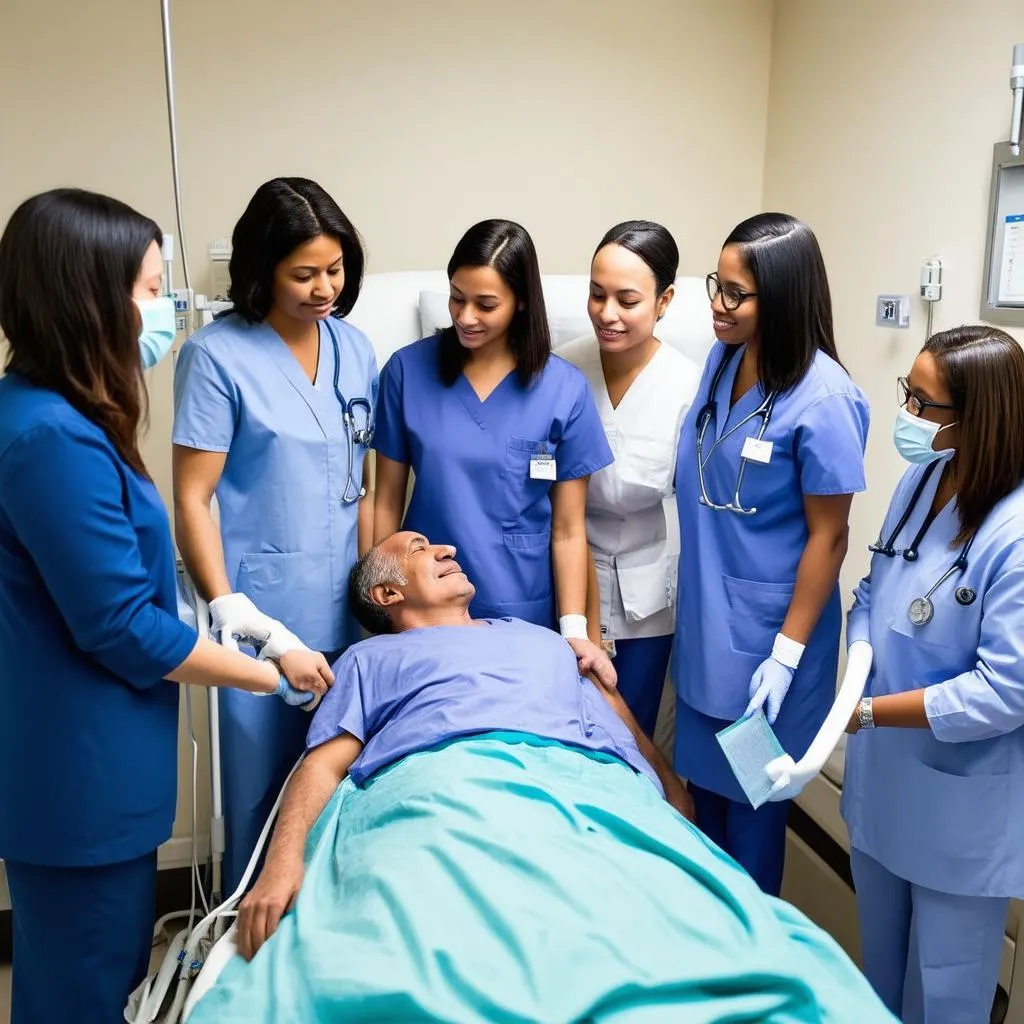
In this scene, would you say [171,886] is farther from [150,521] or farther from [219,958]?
[150,521]

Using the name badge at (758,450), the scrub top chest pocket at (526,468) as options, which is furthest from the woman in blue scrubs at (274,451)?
the name badge at (758,450)

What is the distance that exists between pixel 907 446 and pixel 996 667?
0.33m

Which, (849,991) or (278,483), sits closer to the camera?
(849,991)

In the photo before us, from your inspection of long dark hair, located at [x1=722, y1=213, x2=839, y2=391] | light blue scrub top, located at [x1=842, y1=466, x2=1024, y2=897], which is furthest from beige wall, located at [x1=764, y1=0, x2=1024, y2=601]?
light blue scrub top, located at [x1=842, y1=466, x2=1024, y2=897]

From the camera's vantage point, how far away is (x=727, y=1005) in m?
1.13

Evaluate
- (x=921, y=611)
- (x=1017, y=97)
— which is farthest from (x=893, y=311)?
(x=921, y=611)

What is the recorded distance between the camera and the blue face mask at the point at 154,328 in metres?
1.34

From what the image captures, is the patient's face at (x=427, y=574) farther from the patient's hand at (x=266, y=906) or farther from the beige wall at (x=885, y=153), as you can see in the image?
the beige wall at (x=885, y=153)

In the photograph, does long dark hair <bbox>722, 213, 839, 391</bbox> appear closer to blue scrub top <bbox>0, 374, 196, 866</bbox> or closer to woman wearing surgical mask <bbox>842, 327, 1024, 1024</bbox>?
woman wearing surgical mask <bbox>842, 327, 1024, 1024</bbox>

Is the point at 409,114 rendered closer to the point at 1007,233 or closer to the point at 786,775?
the point at 1007,233

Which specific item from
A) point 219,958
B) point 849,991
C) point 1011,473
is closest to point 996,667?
point 1011,473

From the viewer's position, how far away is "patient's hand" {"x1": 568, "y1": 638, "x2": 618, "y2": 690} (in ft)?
6.32

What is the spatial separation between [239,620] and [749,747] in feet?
2.74

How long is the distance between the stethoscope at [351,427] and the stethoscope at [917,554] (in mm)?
891
